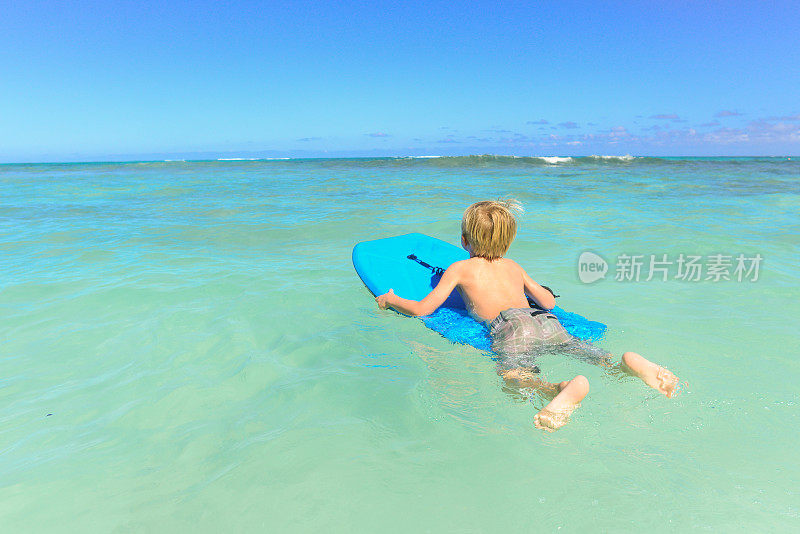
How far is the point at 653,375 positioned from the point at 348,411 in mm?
1503

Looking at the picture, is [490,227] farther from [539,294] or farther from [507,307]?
[539,294]

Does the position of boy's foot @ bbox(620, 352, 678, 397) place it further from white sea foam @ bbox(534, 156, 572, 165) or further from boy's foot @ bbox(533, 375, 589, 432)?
white sea foam @ bbox(534, 156, 572, 165)

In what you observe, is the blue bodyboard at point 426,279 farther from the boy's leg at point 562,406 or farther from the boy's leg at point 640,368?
the boy's leg at point 562,406

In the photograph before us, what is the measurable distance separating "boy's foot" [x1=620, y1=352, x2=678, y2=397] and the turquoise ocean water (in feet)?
0.24

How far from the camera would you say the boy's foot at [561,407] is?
6.82ft

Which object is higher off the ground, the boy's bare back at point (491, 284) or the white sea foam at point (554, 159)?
the boy's bare back at point (491, 284)

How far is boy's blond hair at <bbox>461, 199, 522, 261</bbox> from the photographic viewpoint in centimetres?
281

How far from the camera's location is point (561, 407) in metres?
2.09

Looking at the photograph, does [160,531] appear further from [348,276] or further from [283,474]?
[348,276]

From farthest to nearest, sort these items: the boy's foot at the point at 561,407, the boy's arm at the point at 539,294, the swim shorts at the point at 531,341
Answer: the boy's arm at the point at 539,294
the swim shorts at the point at 531,341
the boy's foot at the point at 561,407

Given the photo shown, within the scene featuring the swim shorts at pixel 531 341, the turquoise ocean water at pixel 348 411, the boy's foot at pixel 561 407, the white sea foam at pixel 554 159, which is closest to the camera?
the turquoise ocean water at pixel 348 411
